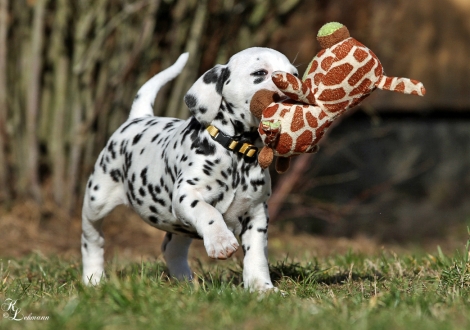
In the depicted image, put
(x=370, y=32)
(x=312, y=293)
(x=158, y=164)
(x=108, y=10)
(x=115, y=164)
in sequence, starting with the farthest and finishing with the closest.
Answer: (x=370, y=32), (x=108, y=10), (x=115, y=164), (x=158, y=164), (x=312, y=293)

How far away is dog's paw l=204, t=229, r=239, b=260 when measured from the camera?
3.52 meters

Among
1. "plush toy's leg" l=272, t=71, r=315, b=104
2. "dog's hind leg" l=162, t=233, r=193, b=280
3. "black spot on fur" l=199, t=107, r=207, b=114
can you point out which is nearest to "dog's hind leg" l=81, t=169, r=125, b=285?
"dog's hind leg" l=162, t=233, r=193, b=280

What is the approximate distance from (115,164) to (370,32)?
5.11m

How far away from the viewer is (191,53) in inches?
304

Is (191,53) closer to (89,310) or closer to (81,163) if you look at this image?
(81,163)

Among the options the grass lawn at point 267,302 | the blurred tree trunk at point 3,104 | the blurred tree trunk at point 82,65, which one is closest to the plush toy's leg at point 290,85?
the grass lawn at point 267,302

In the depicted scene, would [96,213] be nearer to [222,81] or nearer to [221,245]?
[222,81]

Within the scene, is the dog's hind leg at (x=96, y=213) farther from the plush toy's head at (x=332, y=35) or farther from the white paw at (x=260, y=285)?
the plush toy's head at (x=332, y=35)

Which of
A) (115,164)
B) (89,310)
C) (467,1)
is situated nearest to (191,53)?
(115,164)

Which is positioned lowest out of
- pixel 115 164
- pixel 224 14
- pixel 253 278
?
pixel 253 278

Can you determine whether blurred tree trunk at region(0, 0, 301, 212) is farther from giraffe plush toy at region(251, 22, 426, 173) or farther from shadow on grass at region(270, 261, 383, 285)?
giraffe plush toy at region(251, 22, 426, 173)

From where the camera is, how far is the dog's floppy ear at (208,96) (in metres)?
4.04

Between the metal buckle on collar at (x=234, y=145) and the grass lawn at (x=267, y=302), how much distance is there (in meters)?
0.72

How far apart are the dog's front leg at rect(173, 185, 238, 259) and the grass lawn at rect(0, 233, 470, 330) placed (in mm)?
196
